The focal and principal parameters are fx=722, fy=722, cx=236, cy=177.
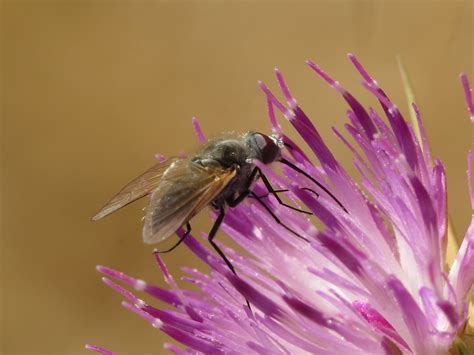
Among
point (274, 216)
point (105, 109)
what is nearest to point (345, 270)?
point (274, 216)

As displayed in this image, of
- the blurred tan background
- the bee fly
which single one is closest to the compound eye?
the bee fly

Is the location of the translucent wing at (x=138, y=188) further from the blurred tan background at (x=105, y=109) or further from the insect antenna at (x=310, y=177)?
the blurred tan background at (x=105, y=109)

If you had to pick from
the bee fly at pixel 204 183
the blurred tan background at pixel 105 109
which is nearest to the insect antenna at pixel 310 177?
the bee fly at pixel 204 183

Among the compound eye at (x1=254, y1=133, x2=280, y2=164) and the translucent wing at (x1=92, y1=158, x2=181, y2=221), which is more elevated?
the translucent wing at (x1=92, y1=158, x2=181, y2=221)

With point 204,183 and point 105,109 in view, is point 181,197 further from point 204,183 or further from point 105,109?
point 105,109

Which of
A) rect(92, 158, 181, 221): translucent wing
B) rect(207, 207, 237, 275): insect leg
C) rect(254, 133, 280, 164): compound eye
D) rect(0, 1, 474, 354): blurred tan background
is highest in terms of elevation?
rect(0, 1, 474, 354): blurred tan background

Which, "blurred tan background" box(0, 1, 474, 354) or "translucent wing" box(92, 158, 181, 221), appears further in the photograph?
"blurred tan background" box(0, 1, 474, 354)

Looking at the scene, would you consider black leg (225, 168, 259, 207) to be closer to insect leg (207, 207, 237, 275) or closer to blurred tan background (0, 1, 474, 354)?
insect leg (207, 207, 237, 275)
